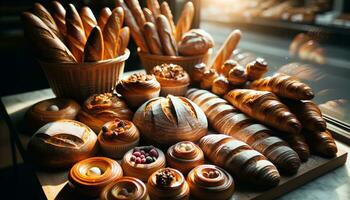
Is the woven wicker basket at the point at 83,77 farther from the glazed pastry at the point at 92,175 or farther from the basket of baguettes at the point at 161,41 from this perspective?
the glazed pastry at the point at 92,175

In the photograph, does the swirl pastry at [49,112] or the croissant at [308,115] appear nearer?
the croissant at [308,115]

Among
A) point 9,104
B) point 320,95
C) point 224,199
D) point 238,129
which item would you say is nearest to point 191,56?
point 238,129

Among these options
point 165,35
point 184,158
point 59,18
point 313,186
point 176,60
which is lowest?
point 313,186

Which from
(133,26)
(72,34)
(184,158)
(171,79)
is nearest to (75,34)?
(72,34)

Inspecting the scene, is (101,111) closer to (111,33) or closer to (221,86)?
(111,33)

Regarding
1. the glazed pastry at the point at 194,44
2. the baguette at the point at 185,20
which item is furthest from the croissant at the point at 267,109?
the baguette at the point at 185,20

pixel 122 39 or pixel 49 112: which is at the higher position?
pixel 122 39
